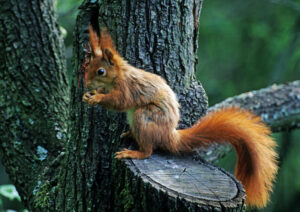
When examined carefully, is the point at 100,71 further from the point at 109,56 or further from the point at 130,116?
the point at 130,116

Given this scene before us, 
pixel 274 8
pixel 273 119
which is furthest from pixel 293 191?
pixel 273 119

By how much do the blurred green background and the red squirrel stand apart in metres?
3.01

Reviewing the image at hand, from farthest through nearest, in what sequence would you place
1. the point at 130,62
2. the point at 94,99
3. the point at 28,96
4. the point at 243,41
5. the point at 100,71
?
the point at 243,41 < the point at 28,96 < the point at 130,62 < the point at 100,71 < the point at 94,99

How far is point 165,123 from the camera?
71.3 inches

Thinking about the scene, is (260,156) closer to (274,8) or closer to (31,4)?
(31,4)

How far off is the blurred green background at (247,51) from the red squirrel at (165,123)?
301cm

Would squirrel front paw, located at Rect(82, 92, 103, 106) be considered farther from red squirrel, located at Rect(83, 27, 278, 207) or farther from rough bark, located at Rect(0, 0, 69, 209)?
rough bark, located at Rect(0, 0, 69, 209)


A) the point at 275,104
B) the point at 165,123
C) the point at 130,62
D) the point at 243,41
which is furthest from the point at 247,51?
the point at 165,123

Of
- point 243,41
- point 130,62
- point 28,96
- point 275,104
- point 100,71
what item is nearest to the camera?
point 100,71

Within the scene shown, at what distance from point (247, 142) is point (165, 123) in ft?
1.46

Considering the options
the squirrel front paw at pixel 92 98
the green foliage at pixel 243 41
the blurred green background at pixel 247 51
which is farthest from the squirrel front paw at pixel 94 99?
the green foliage at pixel 243 41

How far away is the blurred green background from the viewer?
193 inches

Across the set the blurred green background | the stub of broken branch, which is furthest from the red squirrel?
the blurred green background

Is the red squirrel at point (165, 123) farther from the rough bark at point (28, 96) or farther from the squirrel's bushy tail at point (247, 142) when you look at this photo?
the rough bark at point (28, 96)
